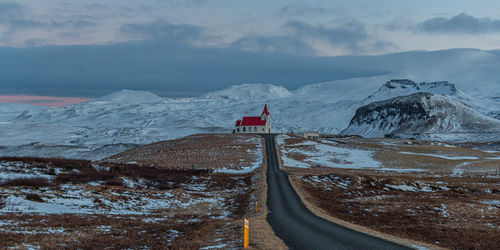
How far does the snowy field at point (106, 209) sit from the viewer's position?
1705 cm

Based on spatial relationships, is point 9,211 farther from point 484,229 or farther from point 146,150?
point 146,150

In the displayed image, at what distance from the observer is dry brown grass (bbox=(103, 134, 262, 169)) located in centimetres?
7219

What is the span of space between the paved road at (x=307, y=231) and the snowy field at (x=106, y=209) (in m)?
2.81

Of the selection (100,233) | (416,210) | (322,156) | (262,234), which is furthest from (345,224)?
(322,156)

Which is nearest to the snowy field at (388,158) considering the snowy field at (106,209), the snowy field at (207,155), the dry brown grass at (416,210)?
the snowy field at (207,155)

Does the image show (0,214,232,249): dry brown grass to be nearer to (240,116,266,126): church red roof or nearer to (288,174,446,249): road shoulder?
(288,174,446,249): road shoulder

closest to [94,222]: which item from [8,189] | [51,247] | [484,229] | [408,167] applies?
[51,247]

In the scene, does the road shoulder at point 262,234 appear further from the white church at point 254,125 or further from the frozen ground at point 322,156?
the white church at point 254,125

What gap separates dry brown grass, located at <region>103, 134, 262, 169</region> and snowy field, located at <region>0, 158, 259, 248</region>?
22661 mm

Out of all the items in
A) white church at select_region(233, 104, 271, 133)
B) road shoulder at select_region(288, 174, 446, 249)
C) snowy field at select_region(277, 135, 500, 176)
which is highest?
white church at select_region(233, 104, 271, 133)

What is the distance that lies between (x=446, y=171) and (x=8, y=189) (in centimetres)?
7428

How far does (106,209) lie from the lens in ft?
89.8

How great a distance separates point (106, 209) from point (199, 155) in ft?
182

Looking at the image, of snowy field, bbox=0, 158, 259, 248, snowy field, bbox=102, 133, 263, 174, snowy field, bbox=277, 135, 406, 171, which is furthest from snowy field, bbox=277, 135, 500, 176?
snowy field, bbox=0, 158, 259, 248
